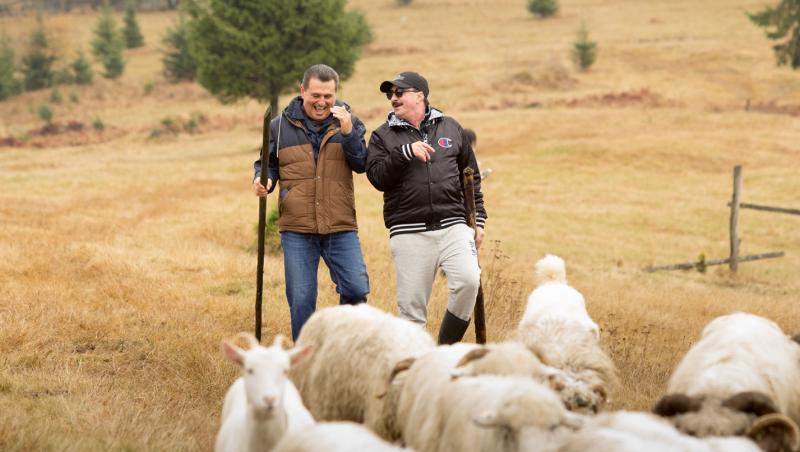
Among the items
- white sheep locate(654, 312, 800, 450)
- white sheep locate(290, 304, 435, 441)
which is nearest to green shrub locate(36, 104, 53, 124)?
white sheep locate(290, 304, 435, 441)

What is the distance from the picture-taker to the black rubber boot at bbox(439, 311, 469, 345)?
274 inches

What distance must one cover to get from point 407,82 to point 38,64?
67.2m

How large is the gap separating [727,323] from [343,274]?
3044 millimetres

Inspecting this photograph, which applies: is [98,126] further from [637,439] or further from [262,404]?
[637,439]

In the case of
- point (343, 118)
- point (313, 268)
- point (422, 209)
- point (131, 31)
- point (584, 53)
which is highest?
point (343, 118)

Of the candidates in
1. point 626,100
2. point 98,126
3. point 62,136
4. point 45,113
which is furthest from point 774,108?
point 45,113

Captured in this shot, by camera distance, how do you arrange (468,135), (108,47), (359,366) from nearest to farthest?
(359,366) < (468,135) < (108,47)

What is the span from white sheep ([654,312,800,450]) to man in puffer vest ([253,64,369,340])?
9.23 feet

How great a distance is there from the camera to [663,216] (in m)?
26.0

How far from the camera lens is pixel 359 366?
541 centimetres

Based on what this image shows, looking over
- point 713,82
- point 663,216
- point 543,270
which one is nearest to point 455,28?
point 713,82

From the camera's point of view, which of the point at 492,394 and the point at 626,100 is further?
the point at 626,100

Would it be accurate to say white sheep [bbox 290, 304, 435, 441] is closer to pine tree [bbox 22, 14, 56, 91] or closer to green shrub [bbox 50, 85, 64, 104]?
green shrub [bbox 50, 85, 64, 104]

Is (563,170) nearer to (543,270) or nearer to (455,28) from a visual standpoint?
(543,270)
